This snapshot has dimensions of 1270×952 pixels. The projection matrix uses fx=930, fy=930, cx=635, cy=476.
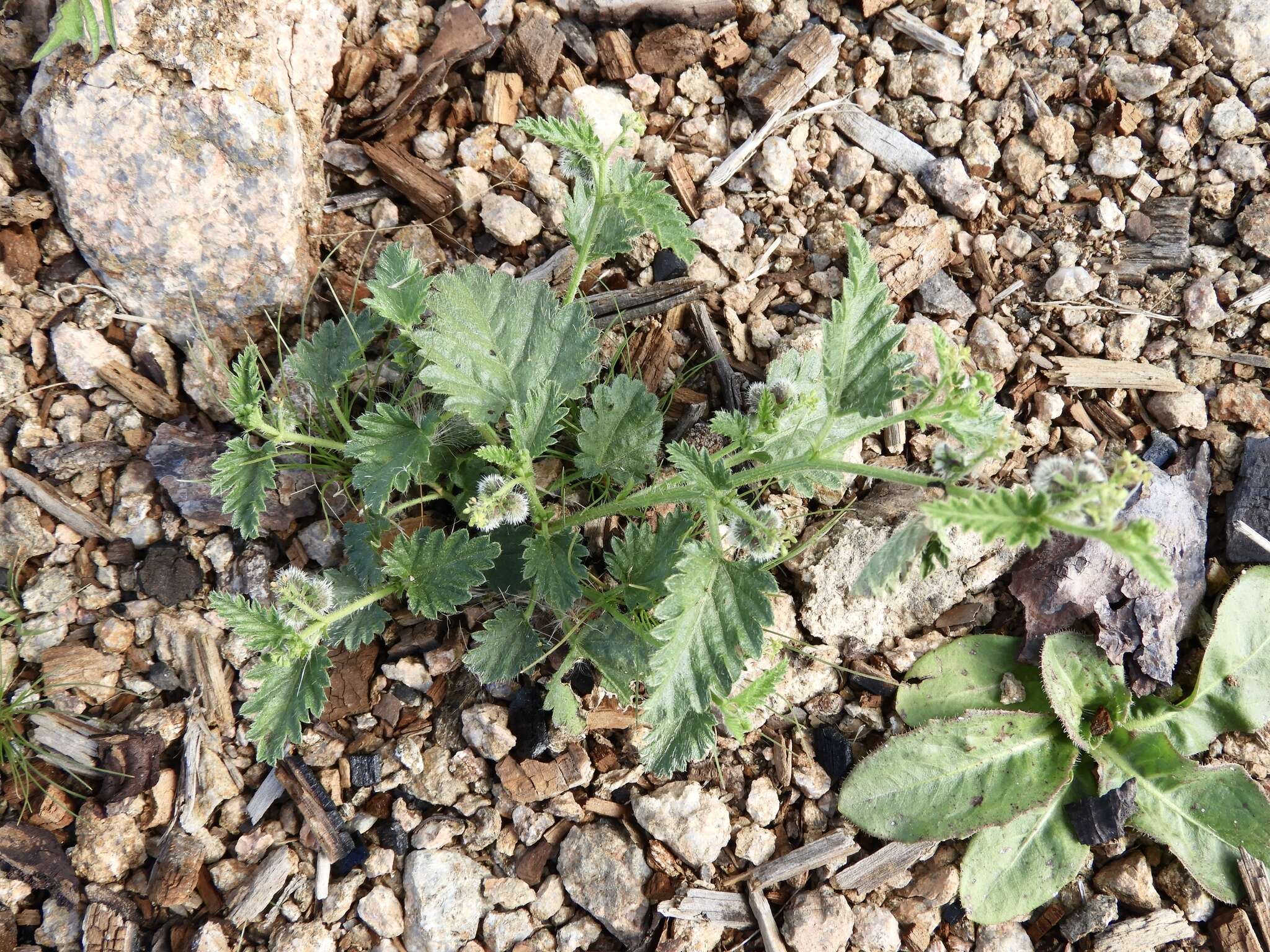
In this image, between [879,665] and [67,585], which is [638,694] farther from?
[67,585]

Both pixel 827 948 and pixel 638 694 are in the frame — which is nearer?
pixel 827 948

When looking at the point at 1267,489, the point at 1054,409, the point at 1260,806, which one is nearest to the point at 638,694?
the point at 1054,409

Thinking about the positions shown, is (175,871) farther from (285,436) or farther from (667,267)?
(667,267)

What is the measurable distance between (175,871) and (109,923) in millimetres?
251

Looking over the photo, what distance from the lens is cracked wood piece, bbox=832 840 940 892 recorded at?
3244 mm

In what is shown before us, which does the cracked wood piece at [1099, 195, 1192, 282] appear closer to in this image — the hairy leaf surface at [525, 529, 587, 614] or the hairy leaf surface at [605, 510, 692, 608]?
the hairy leaf surface at [605, 510, 692, 608]

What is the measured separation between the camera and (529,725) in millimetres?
3318

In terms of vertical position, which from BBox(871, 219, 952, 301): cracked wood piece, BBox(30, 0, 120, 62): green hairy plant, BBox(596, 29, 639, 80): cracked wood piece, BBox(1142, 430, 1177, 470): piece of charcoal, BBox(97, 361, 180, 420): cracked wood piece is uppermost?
BBox(30, 0, 120, 62): green hairy plant

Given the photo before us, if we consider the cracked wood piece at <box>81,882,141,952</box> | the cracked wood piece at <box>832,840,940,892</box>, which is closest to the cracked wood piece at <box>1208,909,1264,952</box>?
the cracked wood piece at <box>832,840,940,892</box>

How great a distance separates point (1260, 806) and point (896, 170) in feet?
8.95

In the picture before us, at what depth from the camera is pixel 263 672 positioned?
2.89 metres

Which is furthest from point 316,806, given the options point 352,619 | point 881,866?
point 881,866

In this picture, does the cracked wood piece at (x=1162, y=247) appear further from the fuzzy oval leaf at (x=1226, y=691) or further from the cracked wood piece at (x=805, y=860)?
the cracked wood piece at (x=805, y=860)

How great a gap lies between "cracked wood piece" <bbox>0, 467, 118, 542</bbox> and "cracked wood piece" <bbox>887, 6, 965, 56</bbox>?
3697 millimetres
